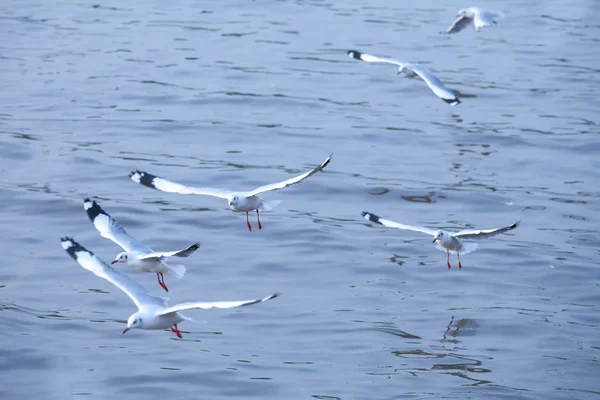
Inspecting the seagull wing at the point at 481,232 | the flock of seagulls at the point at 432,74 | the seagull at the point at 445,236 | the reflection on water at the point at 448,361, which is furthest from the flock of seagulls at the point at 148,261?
the flock of seagulls at the point at 432,74

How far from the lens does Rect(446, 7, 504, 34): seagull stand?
18.0 metres

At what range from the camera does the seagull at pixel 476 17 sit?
17953mm

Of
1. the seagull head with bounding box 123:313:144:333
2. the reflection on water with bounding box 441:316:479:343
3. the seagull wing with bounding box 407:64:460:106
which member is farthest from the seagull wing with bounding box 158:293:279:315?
the seagull wing with bounding box 407:64:460:106

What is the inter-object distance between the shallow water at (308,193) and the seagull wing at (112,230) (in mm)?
1148

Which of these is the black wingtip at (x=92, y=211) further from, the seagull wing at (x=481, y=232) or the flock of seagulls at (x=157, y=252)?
the seagull wing at (x=481, y=232)

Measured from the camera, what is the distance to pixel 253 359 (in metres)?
11.2

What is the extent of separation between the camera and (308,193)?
16.7m

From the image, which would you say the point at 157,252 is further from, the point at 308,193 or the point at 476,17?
the point at 476,17

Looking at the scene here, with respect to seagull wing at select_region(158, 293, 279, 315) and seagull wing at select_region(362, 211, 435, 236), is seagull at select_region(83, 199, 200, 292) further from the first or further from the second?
seagull wing at select_region(362, 211, 435, 236)

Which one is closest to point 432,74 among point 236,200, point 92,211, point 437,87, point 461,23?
point 437,87

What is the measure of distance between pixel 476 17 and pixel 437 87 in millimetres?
2463

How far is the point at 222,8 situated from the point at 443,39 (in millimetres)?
5634

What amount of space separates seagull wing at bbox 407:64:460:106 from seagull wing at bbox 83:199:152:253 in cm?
620

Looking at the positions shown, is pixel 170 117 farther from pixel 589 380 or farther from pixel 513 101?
pixel 589 380
